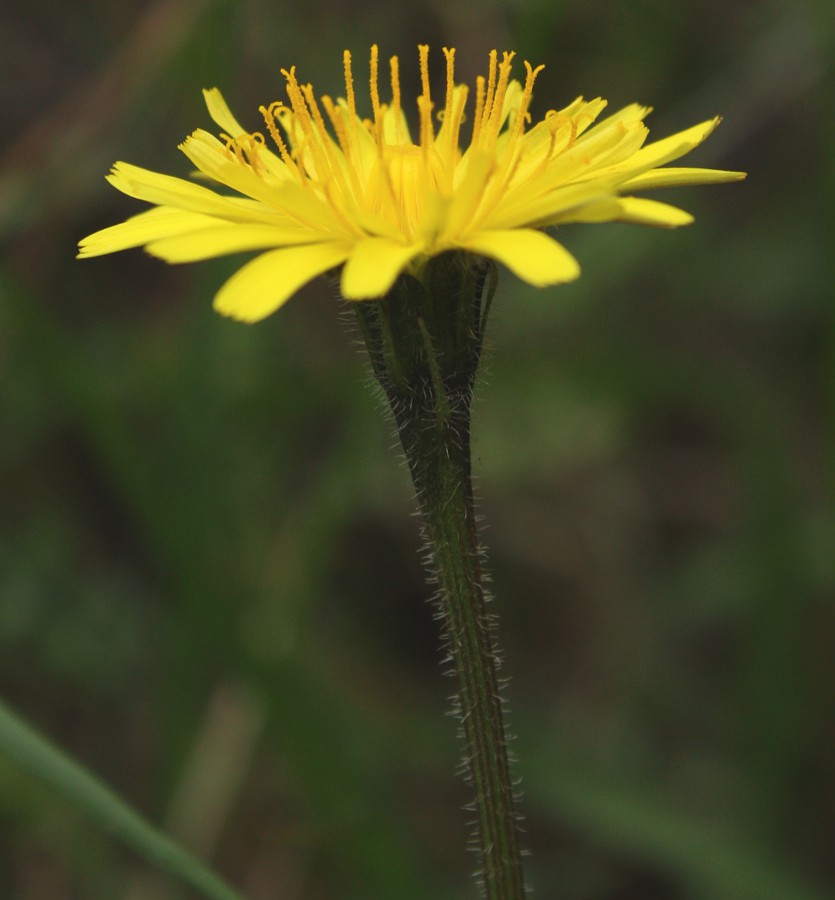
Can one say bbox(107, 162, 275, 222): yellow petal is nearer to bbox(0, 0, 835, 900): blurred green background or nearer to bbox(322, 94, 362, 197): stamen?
bbox(322, 94, 362, 197): stamen

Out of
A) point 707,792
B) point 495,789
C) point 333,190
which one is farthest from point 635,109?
point 707,792

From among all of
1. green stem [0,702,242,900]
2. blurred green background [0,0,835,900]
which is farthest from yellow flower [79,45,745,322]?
blurred green background [0,0,835,900]

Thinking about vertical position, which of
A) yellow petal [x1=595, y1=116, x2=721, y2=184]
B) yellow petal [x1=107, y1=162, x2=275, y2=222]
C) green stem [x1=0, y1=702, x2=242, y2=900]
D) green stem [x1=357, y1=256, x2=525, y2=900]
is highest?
yellow petal [x1=595, y1=116, x2=721, y2=184]

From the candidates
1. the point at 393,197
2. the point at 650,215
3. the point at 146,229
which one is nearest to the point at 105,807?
the point at 146,229

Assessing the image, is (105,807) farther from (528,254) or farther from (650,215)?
Result: (650,215)

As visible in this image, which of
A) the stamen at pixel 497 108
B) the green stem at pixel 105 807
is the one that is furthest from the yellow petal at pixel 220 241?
the green stem at pixel 105 807
